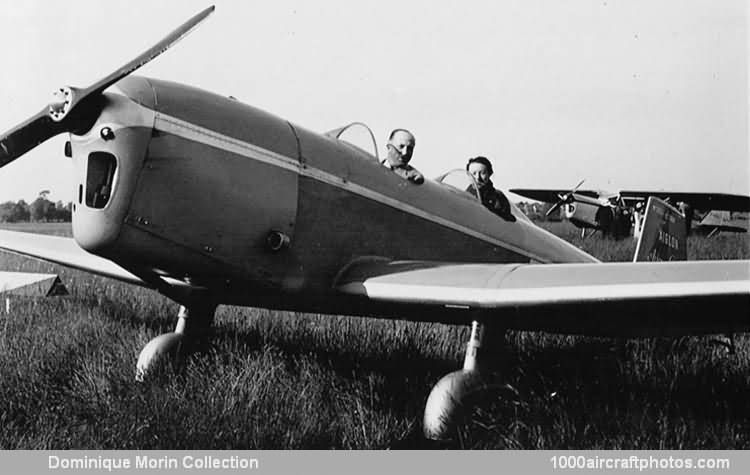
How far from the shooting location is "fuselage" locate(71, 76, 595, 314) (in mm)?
3209

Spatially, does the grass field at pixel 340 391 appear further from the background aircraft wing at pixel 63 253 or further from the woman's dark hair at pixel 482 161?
the woman's dark hair at pixel 482 161

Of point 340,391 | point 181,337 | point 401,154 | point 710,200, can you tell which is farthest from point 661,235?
point 710,200

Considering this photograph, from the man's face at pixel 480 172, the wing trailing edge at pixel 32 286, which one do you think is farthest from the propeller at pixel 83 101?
the wing trailing edge at pixel 32 286

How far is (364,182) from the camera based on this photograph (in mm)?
4230

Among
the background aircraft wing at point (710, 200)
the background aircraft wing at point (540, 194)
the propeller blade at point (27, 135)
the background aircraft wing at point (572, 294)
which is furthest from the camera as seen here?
the background aircraft wing at point (540, 194)

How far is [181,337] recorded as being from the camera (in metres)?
4.88

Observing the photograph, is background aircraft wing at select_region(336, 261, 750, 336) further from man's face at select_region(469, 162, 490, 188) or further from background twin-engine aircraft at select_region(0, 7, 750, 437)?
man's face at select_region(469, 162, 490, 188)

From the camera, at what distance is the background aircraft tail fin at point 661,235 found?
648 centimetres

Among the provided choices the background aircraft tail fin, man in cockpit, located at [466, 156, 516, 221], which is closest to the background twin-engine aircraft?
man in cockpit, located at [466, 156, 516, 221]

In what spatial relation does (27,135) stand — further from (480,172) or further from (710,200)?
(710,200)

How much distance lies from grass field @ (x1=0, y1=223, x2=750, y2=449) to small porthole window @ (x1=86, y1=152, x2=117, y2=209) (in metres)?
1.09

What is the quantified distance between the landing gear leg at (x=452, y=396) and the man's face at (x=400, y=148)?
140 cm

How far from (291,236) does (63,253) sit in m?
2.88
